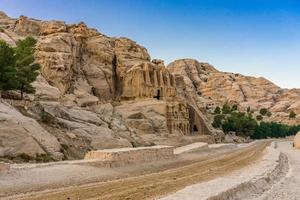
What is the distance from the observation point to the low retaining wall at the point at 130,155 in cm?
3108

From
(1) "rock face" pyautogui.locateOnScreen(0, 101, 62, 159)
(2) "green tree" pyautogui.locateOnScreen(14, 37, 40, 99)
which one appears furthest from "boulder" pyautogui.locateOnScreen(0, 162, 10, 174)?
(2) "green tree" pyautogui.locateOnScreen(14, 37, 40, 99)

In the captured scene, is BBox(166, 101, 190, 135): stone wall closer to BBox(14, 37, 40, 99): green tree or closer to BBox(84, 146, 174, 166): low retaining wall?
BBox(84, 146, 174, 166): low retaining wall

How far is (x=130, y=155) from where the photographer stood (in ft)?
111

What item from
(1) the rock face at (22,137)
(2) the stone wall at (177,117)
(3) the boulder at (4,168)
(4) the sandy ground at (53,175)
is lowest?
(4) the sandy ground at (53,175)

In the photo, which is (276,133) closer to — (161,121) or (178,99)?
(178,99)

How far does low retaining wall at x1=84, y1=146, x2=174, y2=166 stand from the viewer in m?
31.1

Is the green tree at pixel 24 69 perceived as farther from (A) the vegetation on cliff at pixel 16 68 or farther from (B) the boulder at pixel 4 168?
(B) the boulder at pixel 4 168

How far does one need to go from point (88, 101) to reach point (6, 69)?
2033cm

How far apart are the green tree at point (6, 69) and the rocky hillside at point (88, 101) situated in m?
1.88

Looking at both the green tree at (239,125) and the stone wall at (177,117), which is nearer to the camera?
the stone wall at (177,117)

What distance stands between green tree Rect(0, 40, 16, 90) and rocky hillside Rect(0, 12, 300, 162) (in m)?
1.88

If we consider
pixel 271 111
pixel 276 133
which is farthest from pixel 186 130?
pixel 271 111

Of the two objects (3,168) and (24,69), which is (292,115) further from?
(3,168)

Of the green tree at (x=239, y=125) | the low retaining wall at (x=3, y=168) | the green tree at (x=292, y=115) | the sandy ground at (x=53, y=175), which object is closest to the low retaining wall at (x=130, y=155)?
the sandy ground at (x=53, y=175)
